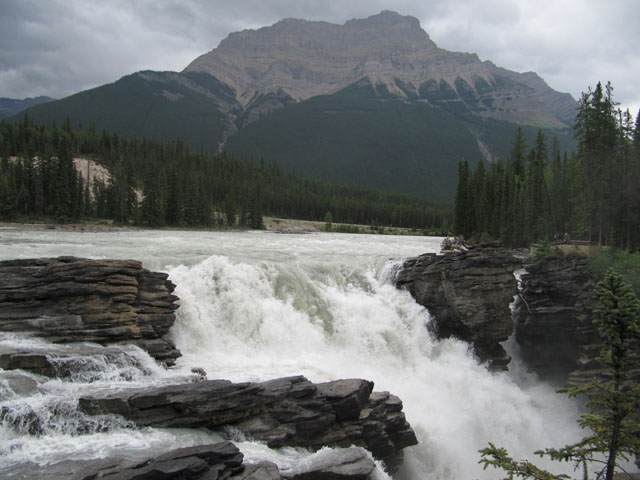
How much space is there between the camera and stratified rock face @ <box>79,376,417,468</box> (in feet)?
40.2

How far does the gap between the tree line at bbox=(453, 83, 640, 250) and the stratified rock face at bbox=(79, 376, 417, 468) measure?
123 ft

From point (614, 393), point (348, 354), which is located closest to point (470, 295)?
point (348, 354)

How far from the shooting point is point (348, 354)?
22.4m

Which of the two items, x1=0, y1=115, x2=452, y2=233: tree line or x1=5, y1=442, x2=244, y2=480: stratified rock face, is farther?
x1=0, y1=115, x2=452, y2=233: tree line

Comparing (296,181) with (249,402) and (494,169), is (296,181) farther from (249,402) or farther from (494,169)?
(249,402)

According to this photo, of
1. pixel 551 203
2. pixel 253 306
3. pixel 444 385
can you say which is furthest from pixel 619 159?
pixel 253 306

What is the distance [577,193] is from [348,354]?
4586 cm

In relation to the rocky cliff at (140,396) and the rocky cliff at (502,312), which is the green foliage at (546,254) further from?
the rocky cliff at (140,396)

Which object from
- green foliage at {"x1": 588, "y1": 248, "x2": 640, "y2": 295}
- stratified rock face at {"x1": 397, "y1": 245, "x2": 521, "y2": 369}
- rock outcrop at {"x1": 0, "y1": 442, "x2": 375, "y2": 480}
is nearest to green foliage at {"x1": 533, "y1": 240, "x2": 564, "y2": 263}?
green foliage at {"x1": 588, "y1": 248, "x2": 640, "y2": 295}

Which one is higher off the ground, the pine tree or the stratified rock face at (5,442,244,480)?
the pine tree

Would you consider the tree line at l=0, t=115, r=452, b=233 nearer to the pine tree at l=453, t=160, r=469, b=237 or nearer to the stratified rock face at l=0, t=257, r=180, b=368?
the pine tree at l=453, t=160, r=469, b=237

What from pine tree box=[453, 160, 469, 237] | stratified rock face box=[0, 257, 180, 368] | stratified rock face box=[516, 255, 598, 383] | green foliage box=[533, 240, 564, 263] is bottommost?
stratified rock face box=[516, 255, 598, 383]

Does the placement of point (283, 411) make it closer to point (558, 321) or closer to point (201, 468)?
point (201, 468)

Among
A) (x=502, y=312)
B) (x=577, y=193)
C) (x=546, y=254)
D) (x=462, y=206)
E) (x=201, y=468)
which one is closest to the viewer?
(x=201, y=468)
